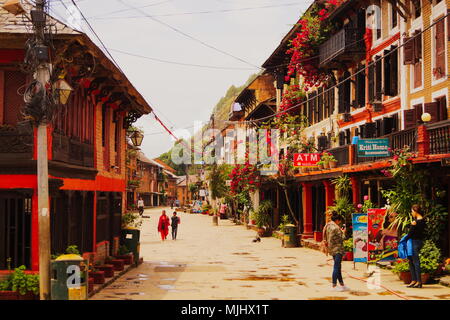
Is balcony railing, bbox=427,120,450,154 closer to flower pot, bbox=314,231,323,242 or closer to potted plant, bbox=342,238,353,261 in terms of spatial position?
potted plant, bbox=342,238,353,261

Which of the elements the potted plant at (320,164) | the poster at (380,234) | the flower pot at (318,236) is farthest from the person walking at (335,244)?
the flower pot at (318,236)

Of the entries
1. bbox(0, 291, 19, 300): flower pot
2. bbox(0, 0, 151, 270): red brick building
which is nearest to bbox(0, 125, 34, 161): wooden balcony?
bbox(0, 0, 151, 270): red brick building

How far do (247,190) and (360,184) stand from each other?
21.7m

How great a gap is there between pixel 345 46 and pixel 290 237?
31.0 ft

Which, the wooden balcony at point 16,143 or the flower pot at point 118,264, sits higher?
the wooden balcony at point 16,143

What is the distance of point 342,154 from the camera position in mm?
28375

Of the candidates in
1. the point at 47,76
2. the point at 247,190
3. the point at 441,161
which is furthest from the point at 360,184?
the point at 247,190

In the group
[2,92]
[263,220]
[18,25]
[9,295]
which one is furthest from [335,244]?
[263,220]

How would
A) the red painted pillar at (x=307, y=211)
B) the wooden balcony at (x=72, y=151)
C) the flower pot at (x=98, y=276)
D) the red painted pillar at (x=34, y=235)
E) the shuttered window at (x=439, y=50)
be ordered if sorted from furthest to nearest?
the red painted pillar at (x=307, y=211) < the shuttered window at (x=439, y=50) < the flower pot at (x=98, y=276) < the wooden balcony at (x=72, y=151) < the red painted pillar at (x=34, y=235)

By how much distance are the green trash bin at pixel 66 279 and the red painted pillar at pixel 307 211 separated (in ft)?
70.8

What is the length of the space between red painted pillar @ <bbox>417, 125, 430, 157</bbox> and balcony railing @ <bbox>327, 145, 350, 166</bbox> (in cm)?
883

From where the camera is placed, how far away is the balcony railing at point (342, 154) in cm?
2767

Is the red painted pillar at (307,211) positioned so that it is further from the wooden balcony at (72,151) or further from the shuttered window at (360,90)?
the wooden balcony at (72,151)

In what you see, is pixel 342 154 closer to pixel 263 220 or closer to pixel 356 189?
pixel 356 189
